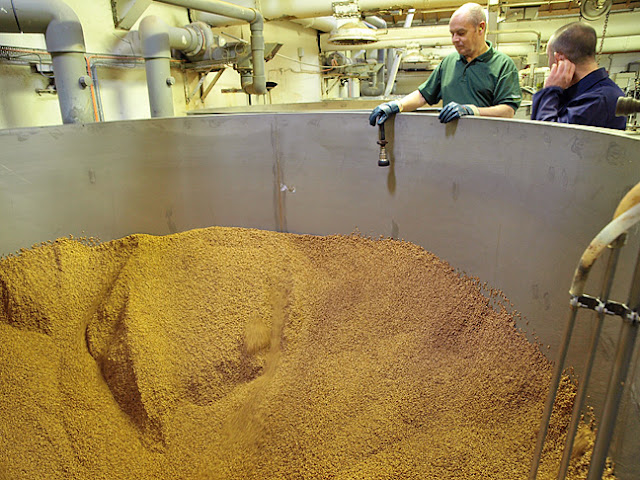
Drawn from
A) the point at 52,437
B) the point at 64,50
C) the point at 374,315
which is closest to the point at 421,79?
the point at 64,50

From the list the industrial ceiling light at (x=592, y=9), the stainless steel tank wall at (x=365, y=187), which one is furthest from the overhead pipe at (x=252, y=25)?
the industrial ceiling light at (x=592, y=9)

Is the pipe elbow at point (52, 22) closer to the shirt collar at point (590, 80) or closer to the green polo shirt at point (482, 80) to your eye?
the green polo shirt at point (482, 80)

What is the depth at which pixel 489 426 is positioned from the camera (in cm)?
119

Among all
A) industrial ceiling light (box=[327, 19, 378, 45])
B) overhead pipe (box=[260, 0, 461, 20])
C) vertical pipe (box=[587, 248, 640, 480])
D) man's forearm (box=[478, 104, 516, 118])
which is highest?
overhead pipe (box=[260, 0, 461, 20])

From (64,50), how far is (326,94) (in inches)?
232

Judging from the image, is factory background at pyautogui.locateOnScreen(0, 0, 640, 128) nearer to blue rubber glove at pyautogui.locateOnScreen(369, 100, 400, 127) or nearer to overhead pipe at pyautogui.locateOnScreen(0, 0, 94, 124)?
overhead pipe at pyautogui.locateOnScreen(0, 0, 94, 124)

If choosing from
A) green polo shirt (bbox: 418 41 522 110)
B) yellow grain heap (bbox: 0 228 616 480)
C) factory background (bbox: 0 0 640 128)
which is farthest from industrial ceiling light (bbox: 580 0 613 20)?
yellow grain heap (bbox: 0 228 616 480)

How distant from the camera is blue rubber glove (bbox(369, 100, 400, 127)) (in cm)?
156

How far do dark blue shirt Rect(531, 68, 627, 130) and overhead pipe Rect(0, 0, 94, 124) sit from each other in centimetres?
223

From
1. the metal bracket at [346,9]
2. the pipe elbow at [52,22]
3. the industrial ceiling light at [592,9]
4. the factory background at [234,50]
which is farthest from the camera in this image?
the industrial ceiling light at [592,9]

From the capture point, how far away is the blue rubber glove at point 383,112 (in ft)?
5.13

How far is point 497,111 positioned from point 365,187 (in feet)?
1.85

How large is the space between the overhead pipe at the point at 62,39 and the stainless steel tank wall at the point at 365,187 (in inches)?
29.4

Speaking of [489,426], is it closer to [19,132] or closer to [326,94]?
[19,132]
